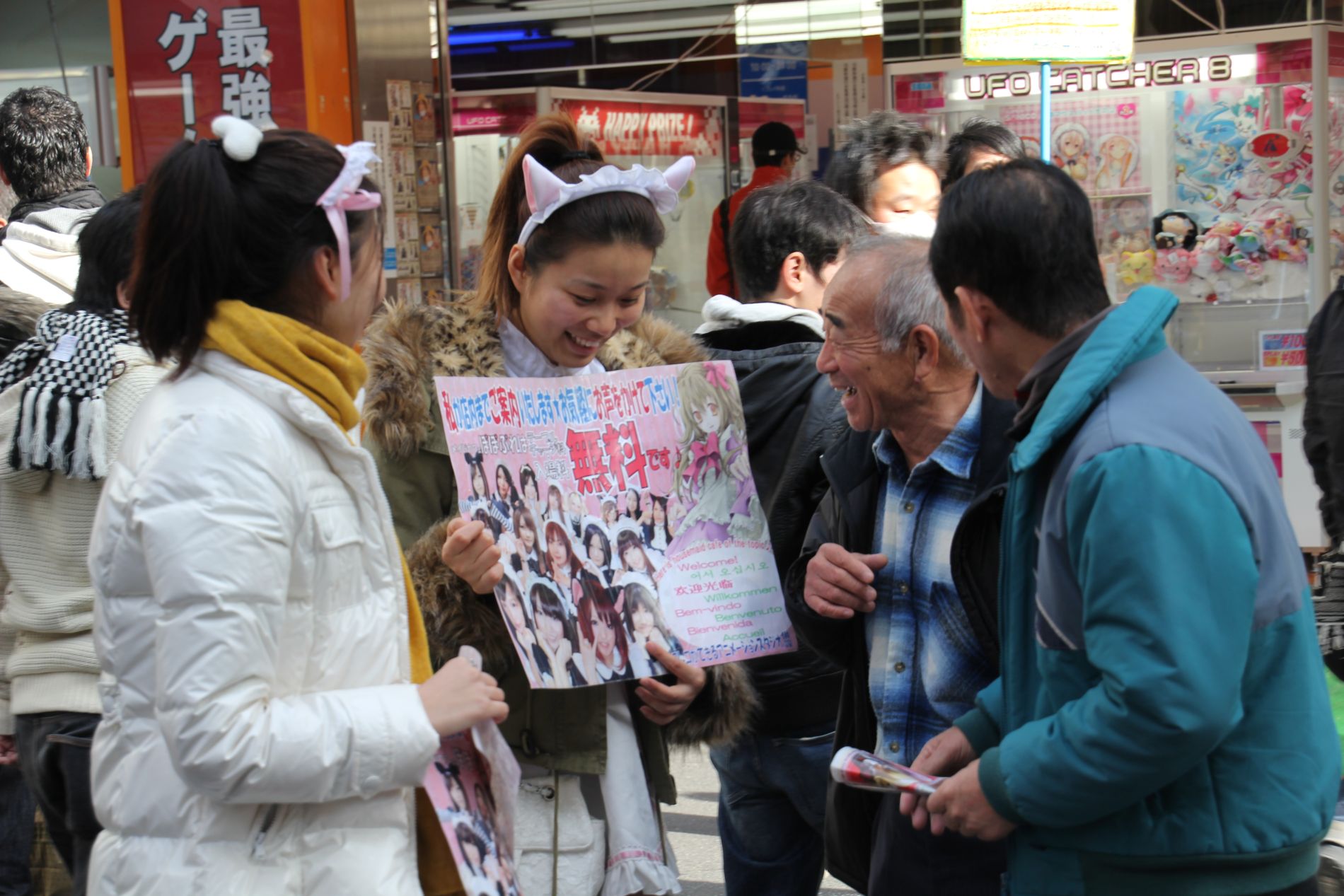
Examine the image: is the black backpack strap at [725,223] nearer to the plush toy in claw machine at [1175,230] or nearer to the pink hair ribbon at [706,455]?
the plush toy in claw machine at [1175,230]

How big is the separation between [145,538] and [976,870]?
1372 mm

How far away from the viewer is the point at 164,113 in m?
5.73

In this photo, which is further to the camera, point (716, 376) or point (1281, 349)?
point (1281, 349)

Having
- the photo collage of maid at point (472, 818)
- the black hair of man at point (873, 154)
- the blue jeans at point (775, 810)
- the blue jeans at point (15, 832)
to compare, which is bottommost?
the blue jeans at point (15, 832)

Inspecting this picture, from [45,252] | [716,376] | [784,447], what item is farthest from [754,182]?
[716,376]

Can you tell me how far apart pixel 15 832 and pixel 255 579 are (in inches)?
105

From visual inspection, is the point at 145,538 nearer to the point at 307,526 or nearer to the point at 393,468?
the point at 307,526

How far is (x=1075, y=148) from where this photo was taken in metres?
7.79

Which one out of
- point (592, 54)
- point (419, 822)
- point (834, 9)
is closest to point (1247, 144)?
point (834, 9)

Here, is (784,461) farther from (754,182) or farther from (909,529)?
(754,182)

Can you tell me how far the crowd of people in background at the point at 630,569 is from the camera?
1.54 meters

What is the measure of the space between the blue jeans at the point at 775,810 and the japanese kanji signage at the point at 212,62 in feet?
12.1

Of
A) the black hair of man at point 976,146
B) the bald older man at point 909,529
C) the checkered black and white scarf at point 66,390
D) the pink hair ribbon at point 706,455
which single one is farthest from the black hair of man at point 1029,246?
the black hair of man at point 976,146

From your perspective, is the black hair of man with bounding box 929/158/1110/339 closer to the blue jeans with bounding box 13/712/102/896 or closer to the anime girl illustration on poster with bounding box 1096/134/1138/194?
the blue jeans with bounding box 13/712/102/896
